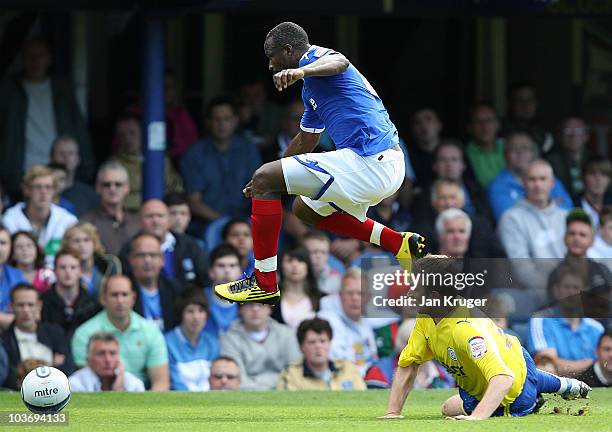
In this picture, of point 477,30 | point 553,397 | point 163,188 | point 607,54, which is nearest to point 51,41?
point 163,188

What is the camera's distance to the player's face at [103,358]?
1307 centimetres

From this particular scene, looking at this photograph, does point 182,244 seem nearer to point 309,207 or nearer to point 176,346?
point 176,346

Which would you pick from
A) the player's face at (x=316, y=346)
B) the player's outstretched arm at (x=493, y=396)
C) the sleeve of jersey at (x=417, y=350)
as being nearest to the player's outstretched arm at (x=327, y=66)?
the sleeve of jersey at (x=417, y=350)

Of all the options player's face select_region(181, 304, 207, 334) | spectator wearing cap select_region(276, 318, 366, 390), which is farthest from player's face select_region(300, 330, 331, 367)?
player's face select_region(181, 304, 207, 334)

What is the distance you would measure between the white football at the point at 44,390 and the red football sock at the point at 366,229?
2.11m

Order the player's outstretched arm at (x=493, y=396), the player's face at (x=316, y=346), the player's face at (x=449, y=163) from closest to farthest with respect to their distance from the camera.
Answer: the player's outstretched arm at (x=493, y=396) < the player's face at (x=316, y=346) < the player's face at (x=449, y=163)

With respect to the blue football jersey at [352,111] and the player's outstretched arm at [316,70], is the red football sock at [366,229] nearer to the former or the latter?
the blue football jersey at [352,111]

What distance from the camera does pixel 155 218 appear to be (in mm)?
14320

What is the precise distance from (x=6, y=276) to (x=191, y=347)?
5.84ft

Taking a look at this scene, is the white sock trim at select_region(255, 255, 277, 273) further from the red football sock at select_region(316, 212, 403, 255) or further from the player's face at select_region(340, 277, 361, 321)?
the player's face at select_region(340, 277, 361, 321)

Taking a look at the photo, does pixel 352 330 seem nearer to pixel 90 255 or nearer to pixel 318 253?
pixel 318 253

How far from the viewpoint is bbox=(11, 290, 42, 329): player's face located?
516 inches

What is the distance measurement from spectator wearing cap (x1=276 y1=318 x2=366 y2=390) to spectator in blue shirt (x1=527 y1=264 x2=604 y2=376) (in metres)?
1.63

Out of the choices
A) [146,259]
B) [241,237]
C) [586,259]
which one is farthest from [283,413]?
[586,259]
